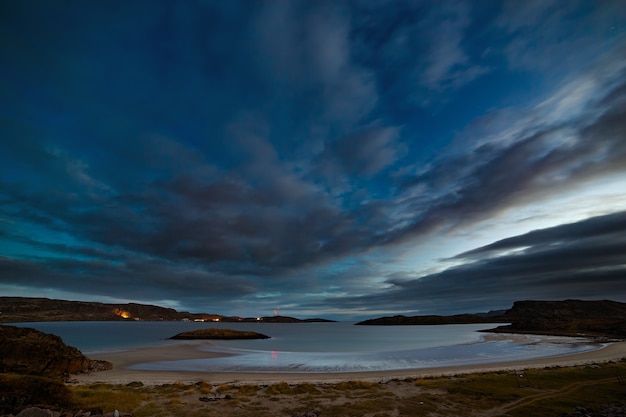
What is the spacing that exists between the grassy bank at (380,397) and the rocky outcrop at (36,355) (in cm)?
1103

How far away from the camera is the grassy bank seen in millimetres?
19719

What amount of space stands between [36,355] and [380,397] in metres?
34.5

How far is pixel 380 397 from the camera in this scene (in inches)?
922

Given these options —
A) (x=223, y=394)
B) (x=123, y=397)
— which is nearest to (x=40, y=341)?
(x=123, y=397)

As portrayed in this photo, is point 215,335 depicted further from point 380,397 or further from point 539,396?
point 539,396

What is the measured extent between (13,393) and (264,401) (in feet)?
45.9

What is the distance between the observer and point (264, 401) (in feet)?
74.3

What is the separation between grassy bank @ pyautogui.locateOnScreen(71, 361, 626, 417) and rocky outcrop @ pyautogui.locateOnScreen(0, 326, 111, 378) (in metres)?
11.0

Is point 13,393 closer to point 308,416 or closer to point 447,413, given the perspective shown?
point 308,416

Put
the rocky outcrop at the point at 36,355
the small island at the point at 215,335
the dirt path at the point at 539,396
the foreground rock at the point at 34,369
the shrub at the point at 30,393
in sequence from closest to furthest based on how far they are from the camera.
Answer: the shrub at the point at 30,393, the foreground rock at the point at 34,369, the dirt path at the point at 539,396, the rocky outcrop at the point at 36,355, the small island at the point at 215,335

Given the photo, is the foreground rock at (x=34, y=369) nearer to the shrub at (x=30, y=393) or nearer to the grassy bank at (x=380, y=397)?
the shrub at (x=30, y=393)

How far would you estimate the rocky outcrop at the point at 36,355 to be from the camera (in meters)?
30.8

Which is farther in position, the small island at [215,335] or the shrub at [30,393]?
the small island at [215,335]

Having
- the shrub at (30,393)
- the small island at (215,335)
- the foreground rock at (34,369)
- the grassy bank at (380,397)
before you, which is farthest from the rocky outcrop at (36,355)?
the small island at (215,335)
